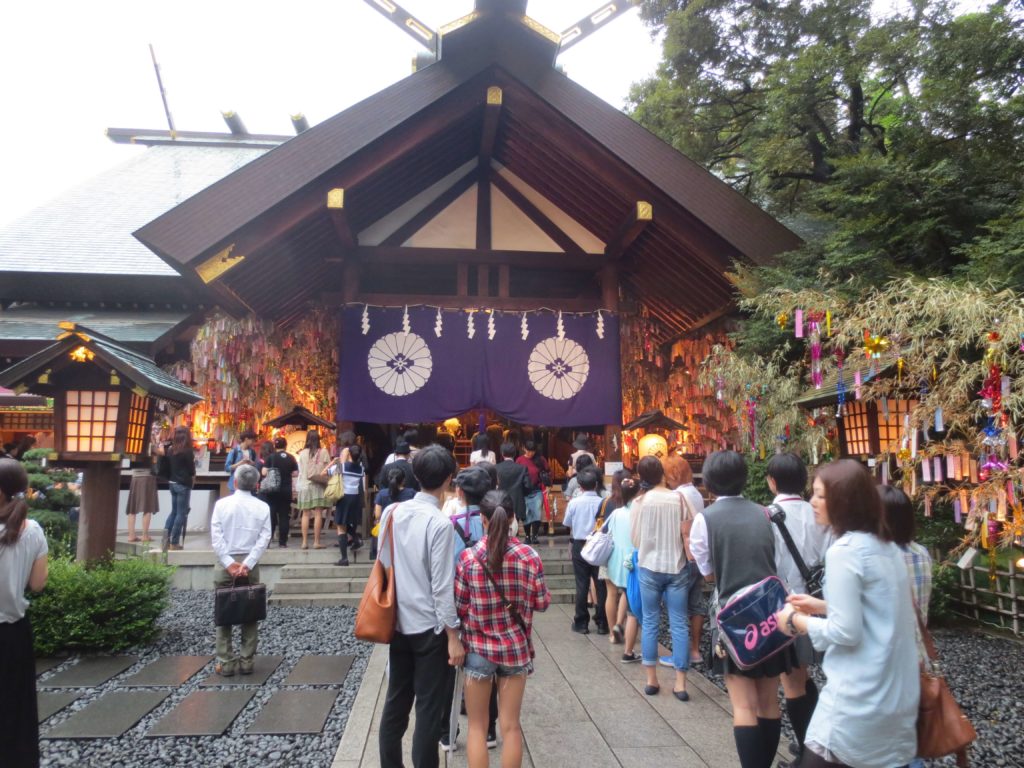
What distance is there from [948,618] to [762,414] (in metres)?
2.87

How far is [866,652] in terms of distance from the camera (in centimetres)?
199

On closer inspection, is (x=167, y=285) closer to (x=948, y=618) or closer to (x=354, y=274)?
(x=354, y=274)

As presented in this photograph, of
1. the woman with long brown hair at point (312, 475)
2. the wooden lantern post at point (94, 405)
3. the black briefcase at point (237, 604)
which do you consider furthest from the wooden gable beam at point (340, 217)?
the black briefcase at point (237, 604)

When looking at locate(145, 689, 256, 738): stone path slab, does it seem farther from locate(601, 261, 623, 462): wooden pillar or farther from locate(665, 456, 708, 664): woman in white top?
locate(601, 261, 623, 462): wooden pillar

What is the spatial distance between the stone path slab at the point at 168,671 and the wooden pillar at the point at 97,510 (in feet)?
4.29

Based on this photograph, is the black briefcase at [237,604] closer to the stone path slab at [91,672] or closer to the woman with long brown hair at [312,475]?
the stone path slab at [91,672]

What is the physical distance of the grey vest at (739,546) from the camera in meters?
3.05

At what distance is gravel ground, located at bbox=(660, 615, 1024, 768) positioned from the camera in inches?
151

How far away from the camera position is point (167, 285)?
10.6m

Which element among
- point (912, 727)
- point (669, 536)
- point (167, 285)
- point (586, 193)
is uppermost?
point (586, 193)

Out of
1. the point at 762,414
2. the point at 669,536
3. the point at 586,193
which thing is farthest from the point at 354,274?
the point at 669,536

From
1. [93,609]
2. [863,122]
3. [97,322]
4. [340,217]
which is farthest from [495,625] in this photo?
[863,122]

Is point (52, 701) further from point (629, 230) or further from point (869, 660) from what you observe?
point (629, 230)

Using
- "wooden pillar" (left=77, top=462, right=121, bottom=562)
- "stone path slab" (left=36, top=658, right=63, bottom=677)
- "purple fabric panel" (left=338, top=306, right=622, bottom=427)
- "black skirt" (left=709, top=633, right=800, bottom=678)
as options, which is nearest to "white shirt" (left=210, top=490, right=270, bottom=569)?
"wooden pillar" (left=77, top=462, right=121, bottom=562)
